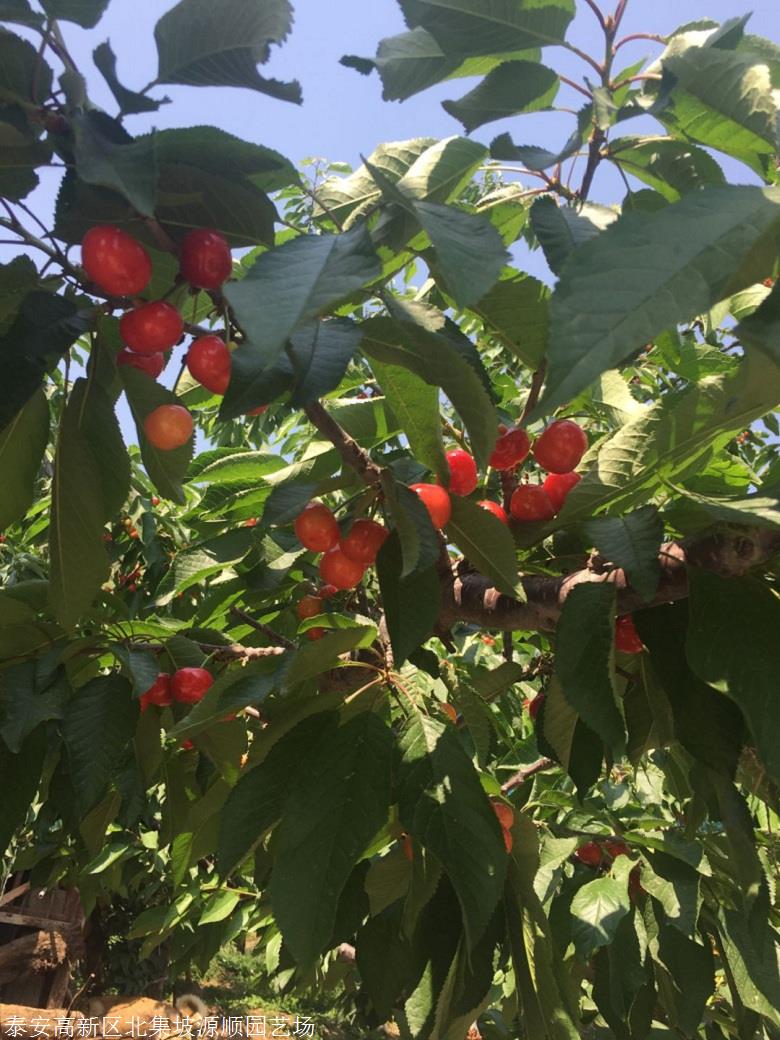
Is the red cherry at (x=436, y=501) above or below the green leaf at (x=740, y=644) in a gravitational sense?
above

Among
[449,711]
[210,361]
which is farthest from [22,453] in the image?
[449,711]

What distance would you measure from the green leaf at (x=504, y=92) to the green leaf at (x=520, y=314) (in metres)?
0.18

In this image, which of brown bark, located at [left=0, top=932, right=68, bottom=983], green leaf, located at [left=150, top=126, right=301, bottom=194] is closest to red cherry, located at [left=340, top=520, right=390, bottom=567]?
green leaf, located at [left=150, top=126, right=301, bottom=194]

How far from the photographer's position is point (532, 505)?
123 cm

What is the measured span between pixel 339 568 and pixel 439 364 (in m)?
0.39

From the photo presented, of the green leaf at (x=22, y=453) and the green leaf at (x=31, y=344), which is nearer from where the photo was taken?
the green leaf at (x=31, y=344)

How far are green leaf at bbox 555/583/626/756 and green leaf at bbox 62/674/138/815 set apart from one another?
633 millimetres


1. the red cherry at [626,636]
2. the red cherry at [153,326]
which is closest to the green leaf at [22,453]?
the red cherry at [153,326]

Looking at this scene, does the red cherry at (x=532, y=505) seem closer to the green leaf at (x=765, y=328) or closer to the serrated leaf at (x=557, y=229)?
the serrated leaf at (x=557, y=229)

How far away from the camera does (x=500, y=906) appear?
3.91 ft

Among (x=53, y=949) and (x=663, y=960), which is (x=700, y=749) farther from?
(x=53, y=949)

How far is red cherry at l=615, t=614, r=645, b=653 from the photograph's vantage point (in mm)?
1142

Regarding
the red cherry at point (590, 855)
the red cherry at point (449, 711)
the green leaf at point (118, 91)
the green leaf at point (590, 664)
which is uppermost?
the green leaf at point (118, 91)

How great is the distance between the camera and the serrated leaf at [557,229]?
0.82 metres
